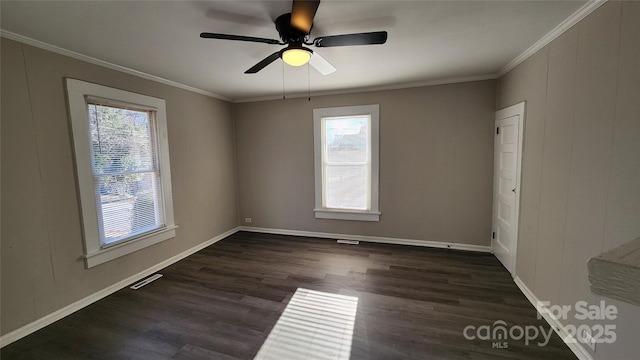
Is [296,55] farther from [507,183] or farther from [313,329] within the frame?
[507,183]

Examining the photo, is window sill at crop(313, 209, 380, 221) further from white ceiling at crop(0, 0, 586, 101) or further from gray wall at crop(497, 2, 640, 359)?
white ceiling at crop(0, 0, 586, 101)

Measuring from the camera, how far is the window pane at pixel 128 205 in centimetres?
271

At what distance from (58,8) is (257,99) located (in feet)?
9.53

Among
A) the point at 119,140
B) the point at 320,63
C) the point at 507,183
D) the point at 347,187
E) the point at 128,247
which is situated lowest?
the point at 128,247

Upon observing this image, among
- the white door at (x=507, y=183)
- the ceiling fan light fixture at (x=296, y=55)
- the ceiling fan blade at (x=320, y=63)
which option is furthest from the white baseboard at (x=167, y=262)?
the ceiling fan light fixture at (x=296, y=55)

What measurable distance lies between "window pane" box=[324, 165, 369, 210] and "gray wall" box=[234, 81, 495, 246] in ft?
0.91

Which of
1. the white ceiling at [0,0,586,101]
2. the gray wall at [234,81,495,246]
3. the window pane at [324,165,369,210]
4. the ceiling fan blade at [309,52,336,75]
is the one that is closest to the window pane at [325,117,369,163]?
the window pane at [324,165,369,210]

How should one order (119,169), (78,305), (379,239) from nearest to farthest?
(78,305) < (119,169) < (379,239)

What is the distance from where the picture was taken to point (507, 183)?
309 centimetres

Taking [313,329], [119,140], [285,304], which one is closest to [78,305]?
[119,140]

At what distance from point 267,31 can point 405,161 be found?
2672mm

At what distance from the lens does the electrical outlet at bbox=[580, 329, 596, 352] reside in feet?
5.57

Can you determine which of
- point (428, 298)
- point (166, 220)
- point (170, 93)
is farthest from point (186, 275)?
point (428, 298)

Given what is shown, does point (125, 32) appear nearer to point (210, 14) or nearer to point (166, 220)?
point (210, 14)
